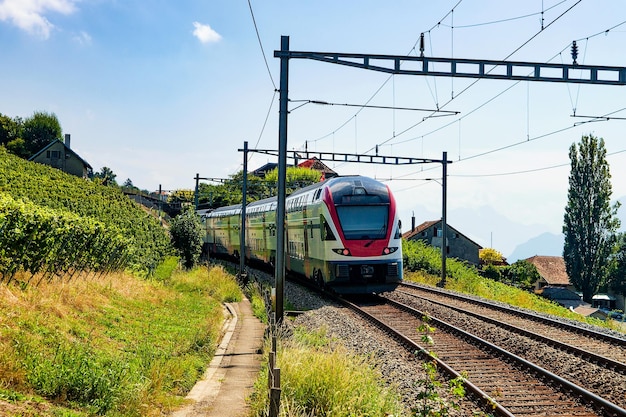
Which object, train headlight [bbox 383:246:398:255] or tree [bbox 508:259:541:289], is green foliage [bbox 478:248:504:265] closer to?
tree [bbox 508:259:541:289]

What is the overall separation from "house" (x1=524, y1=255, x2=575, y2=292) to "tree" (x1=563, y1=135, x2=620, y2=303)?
2343 centimetres

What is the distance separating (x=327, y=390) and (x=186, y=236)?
1061 inches

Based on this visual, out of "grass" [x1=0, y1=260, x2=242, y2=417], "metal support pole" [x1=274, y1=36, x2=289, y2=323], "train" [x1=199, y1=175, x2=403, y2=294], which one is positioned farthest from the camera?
"train" [x1=199, y1=175, x2=403, y2=294]

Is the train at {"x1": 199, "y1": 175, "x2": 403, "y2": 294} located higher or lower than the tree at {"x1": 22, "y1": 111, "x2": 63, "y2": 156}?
lower

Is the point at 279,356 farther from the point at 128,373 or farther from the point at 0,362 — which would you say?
the point at 0,362

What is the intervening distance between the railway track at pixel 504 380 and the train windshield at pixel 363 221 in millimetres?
4494

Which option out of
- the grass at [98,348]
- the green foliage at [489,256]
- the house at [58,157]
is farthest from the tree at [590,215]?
the house at [58,157]

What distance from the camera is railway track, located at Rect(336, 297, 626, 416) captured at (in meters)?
8.27

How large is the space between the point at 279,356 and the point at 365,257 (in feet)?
31.0

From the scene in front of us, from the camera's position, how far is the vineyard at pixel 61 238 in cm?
1310

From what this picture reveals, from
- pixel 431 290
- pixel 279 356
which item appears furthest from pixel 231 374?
pixel 431 290

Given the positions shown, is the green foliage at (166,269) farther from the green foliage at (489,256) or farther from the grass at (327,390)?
the green foliage at (489,256)

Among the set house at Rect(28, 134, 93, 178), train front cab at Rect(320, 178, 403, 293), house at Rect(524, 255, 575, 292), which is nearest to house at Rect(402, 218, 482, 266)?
house at Rect(524, 255, 575, 292)

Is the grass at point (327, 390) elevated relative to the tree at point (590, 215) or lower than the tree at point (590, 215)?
lower
